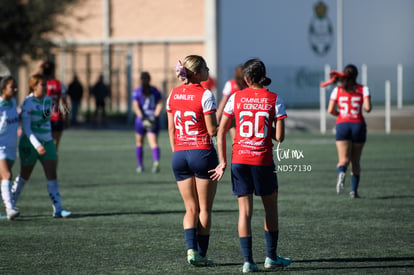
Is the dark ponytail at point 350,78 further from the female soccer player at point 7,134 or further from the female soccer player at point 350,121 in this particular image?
the female soccer player at point 7,134

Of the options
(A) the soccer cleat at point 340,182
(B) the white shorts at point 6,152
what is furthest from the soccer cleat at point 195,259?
(A) the soccer cleat at point 340,182

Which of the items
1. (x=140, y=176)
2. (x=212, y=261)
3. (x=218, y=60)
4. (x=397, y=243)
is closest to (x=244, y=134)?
(x=212, y=261)

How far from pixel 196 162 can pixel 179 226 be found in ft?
9.24

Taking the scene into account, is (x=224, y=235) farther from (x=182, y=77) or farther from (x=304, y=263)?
(x=182, y=77)

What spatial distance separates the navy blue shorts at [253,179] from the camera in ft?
24.8

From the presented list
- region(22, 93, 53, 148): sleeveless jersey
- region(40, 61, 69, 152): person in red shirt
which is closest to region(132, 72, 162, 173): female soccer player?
region(40, 61, 69, 152): person in red shirt

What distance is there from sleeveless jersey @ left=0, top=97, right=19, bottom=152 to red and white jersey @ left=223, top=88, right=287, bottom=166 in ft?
14.3

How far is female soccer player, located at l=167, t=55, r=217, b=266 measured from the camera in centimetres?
774

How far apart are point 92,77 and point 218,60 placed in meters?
8.17

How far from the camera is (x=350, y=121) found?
1315 centimetres

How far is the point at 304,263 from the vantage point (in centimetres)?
799

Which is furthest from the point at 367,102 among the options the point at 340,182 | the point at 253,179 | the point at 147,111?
the point at 147,111

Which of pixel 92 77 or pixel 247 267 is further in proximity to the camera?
pixel 92 77

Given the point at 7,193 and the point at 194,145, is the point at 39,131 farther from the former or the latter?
the point at 194,145
